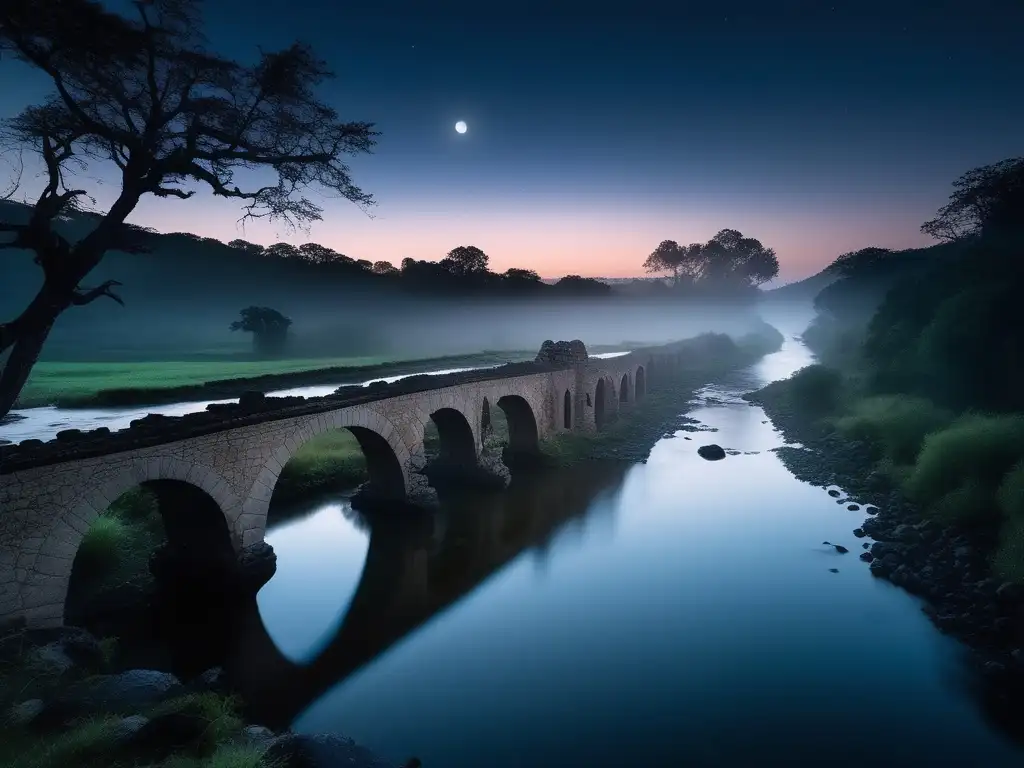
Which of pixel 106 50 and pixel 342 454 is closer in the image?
pixel 106 50

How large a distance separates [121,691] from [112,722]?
59.0 inches

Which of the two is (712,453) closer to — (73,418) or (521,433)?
(521,433)

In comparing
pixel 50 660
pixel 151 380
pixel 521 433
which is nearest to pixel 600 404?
pixel 521 433

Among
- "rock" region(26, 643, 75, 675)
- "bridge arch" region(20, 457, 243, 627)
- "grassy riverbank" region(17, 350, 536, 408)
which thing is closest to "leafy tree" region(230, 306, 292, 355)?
"grassy riverbank" region(17, 350, 536, 408)

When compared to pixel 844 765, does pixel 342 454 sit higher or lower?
higher

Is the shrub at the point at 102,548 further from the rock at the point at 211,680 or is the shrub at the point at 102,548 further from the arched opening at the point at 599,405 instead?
the arched opening at the point at 599,405

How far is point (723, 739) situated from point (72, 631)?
411 inches

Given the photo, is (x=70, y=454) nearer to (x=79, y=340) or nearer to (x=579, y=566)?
(x=579, y=566)

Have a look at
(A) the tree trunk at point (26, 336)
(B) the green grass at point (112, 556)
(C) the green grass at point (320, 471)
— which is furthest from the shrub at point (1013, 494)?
(A) the tree trunk at point (26, 336)

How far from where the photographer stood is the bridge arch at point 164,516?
841cm

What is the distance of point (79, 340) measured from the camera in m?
33.3

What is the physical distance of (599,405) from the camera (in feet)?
111

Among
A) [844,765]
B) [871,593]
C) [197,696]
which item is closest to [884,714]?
[844,765]

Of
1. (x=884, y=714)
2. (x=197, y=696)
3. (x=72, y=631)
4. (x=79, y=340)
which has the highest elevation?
(x=79, y=340)
